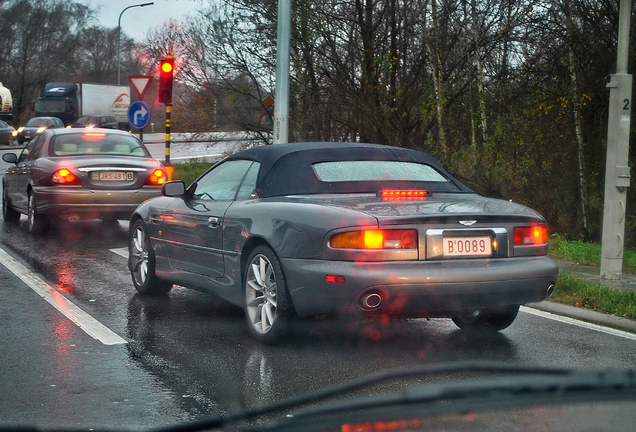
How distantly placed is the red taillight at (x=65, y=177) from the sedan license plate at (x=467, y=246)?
7.96 meters

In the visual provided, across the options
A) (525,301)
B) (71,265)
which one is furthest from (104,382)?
(71,265)

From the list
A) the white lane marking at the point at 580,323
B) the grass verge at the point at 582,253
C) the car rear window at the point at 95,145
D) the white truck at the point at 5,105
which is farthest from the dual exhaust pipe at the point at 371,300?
the white truck at the point at 5,105

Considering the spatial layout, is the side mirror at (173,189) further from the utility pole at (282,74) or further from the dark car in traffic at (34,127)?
the dark car in traffic at (34,127)

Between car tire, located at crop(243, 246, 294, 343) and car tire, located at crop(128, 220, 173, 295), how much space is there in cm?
181

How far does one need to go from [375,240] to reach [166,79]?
1284cm

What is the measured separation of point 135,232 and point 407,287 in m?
3.78

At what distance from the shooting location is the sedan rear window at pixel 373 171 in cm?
625

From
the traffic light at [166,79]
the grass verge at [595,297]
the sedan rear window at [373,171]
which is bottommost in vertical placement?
the grass verge at [595,297]

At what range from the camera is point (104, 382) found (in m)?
4.77

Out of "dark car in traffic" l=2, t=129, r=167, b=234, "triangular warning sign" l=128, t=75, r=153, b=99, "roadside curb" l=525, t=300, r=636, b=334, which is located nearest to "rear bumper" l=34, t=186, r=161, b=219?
"dark car in traffic" l=2, t=129, r=167, b=234

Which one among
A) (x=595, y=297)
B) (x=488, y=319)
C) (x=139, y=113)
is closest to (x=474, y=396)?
(x=488, y=319)

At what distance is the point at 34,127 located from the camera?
46.4 m

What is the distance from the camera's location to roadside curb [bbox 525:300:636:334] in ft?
22.0

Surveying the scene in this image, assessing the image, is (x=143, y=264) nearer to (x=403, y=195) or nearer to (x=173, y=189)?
(x=173, y=189)
